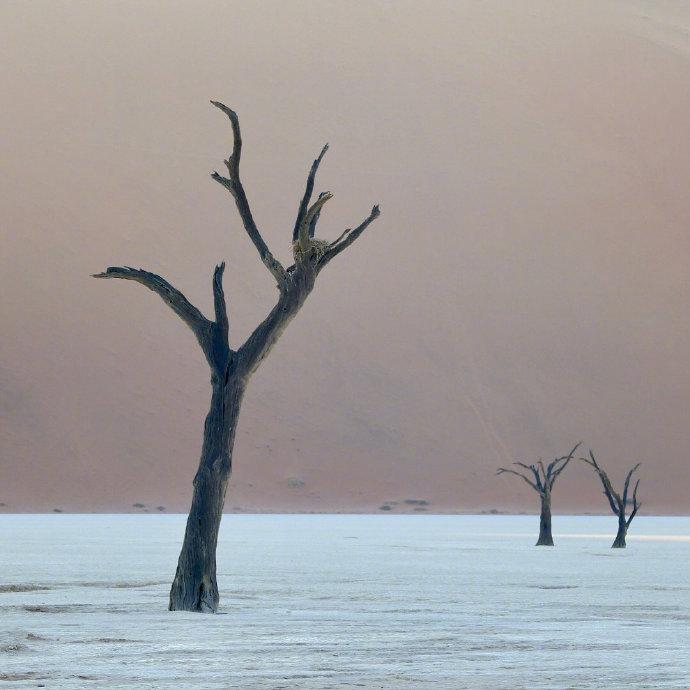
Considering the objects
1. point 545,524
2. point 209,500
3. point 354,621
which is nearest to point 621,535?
point 545,524

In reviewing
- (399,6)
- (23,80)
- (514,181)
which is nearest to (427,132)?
(514,181)

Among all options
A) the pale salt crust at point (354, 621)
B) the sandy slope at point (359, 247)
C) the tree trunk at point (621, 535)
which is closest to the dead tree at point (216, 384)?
the pale salt crust at point (354, 621)

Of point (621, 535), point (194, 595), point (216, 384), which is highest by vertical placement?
point (216, 384)

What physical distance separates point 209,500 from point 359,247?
56.7m

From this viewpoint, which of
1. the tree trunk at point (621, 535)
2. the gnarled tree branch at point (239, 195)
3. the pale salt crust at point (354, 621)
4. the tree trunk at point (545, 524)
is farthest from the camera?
the tree trunk at point (545, 524)

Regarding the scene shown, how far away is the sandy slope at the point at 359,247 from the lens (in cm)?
6116

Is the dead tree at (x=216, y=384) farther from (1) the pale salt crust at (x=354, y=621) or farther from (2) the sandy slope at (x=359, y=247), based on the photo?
(2) the sandy slope at (x=359, y=247)

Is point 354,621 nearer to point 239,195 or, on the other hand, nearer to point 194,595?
point 194,595

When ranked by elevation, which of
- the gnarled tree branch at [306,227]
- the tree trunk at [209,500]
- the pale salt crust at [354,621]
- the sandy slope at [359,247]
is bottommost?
the pale salt crust at [354,621]

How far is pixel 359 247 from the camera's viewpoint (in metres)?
70.3

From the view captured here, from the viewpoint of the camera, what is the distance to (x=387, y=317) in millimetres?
66812

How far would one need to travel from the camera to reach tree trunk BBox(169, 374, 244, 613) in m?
13.7

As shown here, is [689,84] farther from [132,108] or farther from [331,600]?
[331,600]

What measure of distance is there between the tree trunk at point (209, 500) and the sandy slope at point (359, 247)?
43452 millimetres
